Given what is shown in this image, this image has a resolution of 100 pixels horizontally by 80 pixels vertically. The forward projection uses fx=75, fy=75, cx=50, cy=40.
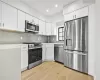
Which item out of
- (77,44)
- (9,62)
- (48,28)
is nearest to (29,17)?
(48,28)

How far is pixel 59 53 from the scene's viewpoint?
4066 mm

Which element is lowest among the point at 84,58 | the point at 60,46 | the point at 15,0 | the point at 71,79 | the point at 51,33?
the point at 71,79

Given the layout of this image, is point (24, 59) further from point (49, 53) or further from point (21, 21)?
point (49, 53)

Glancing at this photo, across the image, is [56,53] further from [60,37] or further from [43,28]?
[43,28]

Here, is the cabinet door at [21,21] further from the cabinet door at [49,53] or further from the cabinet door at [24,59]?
the cabinet door at [49,53]

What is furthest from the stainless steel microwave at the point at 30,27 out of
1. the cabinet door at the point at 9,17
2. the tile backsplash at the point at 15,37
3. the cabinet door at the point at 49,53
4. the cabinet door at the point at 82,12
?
the cabinet door at the point at 82,12

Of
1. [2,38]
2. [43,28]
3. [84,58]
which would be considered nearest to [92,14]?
[84,58]

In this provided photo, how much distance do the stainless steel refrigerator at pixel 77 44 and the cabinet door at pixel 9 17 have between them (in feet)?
7.05

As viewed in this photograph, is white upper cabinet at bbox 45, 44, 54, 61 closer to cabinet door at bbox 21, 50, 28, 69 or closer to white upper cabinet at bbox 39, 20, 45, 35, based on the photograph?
white upper cabinet at bbox 39, 20, 45, 35

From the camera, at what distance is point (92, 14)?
246 cm

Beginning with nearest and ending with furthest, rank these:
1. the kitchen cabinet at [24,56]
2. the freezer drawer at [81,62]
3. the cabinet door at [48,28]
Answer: the freezer drawer at [81,62] → the kitchen cabinet at [24,56] → the cabinet door at [48,28]

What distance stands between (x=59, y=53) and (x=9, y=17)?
285cm

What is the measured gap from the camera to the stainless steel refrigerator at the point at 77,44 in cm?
266

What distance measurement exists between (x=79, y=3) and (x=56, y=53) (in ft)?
8.81
